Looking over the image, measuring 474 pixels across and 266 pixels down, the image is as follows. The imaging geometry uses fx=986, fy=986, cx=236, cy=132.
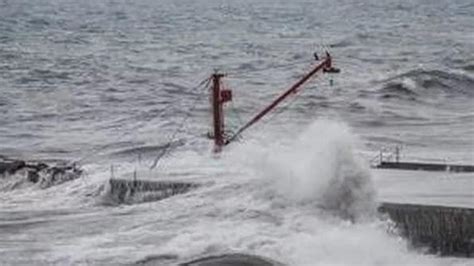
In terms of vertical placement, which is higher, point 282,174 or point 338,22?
point 338,22

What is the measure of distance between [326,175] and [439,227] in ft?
9.16

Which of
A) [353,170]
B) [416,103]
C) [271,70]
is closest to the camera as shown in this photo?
[353,170]

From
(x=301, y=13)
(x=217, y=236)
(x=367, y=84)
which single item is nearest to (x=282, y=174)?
(x=217, y=236)

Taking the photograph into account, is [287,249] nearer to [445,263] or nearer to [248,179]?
[445,263]

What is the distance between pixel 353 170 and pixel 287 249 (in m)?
3.02

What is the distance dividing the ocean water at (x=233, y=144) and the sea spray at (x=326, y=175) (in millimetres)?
31

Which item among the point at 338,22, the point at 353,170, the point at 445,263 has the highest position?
the point at 338,22

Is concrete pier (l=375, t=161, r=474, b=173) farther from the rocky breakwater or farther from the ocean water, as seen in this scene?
the rocky breakwater

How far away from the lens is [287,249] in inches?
618

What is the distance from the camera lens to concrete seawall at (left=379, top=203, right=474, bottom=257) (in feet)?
52.7

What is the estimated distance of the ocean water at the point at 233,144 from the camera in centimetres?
1641

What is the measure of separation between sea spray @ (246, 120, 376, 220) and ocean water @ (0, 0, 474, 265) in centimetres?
3

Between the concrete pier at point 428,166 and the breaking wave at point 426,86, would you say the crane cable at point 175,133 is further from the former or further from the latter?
the breaking wave at point 426,86

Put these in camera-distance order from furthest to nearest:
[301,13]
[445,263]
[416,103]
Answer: [301,13]
[416,103]
[445,263]
